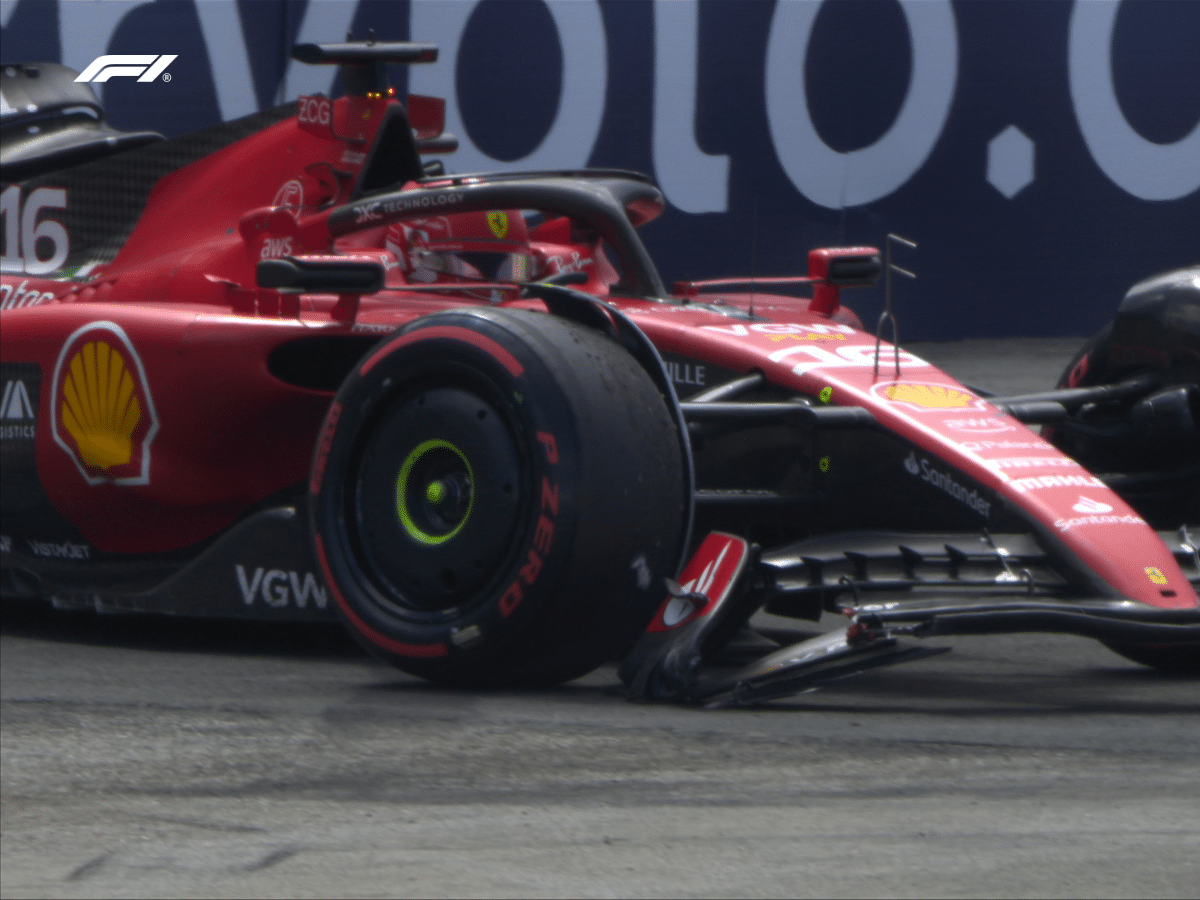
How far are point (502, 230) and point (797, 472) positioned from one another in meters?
1.39

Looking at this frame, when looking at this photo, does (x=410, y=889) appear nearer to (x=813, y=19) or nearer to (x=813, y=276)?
(x=813, y=276)

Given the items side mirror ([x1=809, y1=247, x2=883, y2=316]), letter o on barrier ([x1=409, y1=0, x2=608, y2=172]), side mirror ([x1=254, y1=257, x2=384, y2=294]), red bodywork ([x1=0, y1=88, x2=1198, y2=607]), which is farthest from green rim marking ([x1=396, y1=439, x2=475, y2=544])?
letter o on barrier ([x1=409, y1=0, x2=608, y2=172])

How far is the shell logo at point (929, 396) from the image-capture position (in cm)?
394

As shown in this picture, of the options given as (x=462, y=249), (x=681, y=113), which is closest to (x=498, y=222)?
(x=462, y=249)

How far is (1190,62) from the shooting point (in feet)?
33.5

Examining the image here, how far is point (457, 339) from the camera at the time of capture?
3684 millimetres

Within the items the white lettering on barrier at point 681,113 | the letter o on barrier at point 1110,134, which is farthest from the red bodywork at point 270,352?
the letter o on barrier at point 1110,134

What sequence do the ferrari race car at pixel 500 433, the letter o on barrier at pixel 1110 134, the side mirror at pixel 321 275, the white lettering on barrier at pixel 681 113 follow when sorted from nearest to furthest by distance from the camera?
1. the ferrari race car at pixel 500 433
2. the side mirror at pixel 321 275
3. the letter o on barrier at pixel 1110 134
4. the white lettering on barrier at pixel 681 113

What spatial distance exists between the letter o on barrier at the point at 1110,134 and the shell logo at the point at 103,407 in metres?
7.23

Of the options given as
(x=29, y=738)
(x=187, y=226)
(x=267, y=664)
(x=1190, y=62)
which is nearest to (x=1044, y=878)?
(x=29, y=738)

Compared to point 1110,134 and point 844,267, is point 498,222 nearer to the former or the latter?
point 844,267

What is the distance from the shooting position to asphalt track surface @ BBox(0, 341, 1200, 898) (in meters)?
2.46

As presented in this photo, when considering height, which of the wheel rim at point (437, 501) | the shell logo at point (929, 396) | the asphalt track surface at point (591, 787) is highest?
the shell logo at point (929, 396)

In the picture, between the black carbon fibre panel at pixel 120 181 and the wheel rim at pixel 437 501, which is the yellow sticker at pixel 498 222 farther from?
the wheel rim at pixel 437 501
